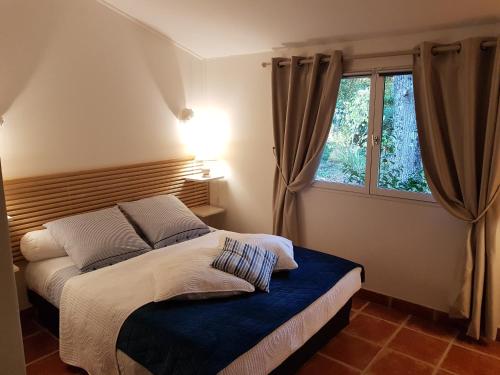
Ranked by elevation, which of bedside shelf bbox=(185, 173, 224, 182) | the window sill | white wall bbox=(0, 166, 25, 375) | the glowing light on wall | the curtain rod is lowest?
the window sill

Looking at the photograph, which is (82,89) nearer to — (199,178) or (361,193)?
(199,178)

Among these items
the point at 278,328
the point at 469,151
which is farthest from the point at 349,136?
the point at 278,328

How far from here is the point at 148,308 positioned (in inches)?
79.1

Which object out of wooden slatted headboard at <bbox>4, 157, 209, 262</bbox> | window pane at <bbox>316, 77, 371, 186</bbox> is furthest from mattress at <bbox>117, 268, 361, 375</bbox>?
wooden slatted headboard at <bbox>4, 157, 209, 262</bbox>

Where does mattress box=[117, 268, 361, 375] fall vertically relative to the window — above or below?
below

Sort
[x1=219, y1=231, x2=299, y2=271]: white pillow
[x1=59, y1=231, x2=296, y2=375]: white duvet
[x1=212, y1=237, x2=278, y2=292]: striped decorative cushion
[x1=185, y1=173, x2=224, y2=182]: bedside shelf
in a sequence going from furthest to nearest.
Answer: [x1=185, y1=173, x2=224, y2=182]: bedside shelf < [x1=219, y1=231, x2=299, y2=271]: white pillow < [x1=212, y1=237, x2=278, y2=292]: striped decorative cushion < [x1=59, y1=231, x2=296, y2=375]: white duvet

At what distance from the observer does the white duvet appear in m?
2.03

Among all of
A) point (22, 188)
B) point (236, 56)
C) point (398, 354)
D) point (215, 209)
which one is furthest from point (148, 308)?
point (236, 56)

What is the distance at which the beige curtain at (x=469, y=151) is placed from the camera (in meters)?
2.47

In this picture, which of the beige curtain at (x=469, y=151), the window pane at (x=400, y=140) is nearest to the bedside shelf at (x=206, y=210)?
the window pane at (x=400, y=140)

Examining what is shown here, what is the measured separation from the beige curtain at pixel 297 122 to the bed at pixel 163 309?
0.70m

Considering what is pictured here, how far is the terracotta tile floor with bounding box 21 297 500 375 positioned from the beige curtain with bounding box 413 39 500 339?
18cm

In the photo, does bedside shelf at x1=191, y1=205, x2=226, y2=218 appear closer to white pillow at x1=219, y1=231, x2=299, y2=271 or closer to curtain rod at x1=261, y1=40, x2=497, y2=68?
white pillow at x1=219, y1=231, x2=299, y2=271

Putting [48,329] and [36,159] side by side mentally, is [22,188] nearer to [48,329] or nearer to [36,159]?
[36,159]
